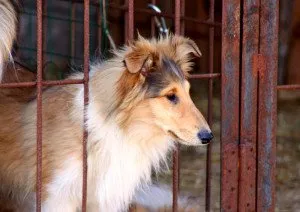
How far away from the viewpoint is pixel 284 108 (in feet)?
29.2

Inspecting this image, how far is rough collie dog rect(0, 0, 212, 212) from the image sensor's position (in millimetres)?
4191

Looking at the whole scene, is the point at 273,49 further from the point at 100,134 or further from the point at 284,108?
the point at 284,108

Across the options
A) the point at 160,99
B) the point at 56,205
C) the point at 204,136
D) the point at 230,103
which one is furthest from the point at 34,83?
the point at 230,103

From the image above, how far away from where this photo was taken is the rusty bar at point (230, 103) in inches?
171

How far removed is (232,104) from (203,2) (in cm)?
521

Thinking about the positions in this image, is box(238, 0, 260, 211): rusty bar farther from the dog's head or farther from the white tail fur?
the white tail fur

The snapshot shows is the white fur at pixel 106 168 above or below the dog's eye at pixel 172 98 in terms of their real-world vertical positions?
below

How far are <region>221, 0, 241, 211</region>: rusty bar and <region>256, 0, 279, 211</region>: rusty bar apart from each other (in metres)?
0.13

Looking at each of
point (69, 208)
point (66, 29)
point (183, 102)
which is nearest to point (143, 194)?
point (69, 208)

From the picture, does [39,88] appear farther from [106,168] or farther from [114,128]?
[106,168]

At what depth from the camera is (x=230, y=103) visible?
4.41 metres

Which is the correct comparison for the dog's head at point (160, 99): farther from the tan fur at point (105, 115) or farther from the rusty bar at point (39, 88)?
the rusty bar at point (39, 88)

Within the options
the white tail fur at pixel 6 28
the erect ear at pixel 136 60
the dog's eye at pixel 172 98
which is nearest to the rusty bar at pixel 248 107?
the dog's eye at pixel 172 98

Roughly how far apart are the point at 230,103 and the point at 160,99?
1.50 ft
